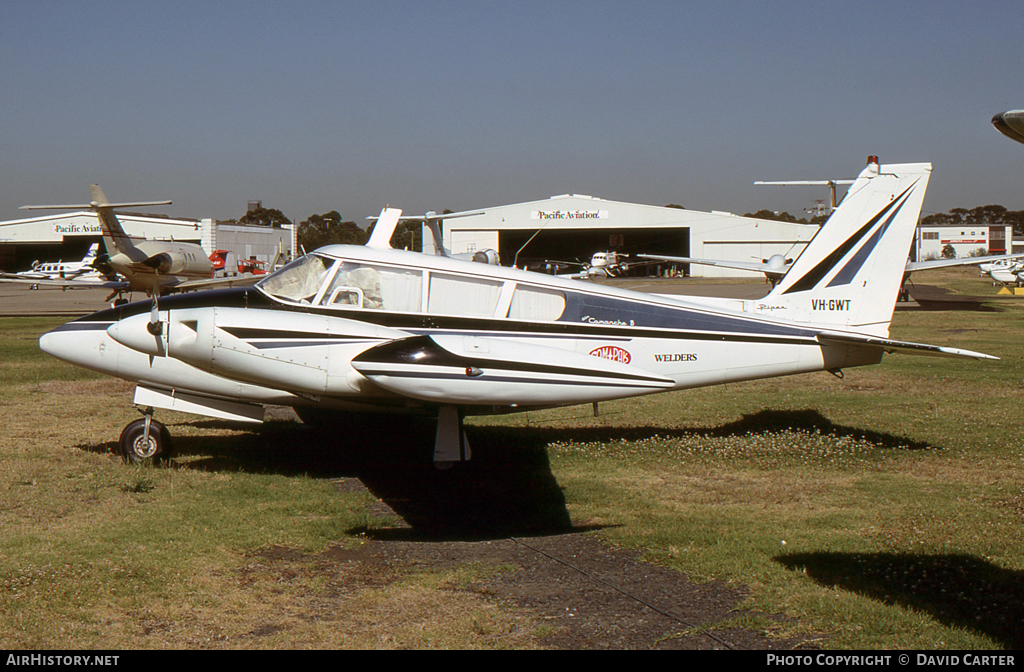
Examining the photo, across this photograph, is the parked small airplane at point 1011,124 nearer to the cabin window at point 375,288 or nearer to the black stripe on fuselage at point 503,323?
the black stripe on fuselage at point 503,323

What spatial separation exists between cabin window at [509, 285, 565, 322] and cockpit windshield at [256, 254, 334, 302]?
2117mm

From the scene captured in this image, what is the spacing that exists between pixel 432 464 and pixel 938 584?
18.8 feet

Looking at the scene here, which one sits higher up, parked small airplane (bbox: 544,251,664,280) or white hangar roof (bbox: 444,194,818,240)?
white hangar roof (bbox: 444,194,818,240)

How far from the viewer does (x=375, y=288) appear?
29.5ft

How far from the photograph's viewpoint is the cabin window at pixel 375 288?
8.94 m

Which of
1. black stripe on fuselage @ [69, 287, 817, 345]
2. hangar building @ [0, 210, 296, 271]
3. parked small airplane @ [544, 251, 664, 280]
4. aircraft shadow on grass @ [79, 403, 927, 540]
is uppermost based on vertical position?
hangar building @ [0, 210, 296, 271]

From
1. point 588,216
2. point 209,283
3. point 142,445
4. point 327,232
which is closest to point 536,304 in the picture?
point 142,445

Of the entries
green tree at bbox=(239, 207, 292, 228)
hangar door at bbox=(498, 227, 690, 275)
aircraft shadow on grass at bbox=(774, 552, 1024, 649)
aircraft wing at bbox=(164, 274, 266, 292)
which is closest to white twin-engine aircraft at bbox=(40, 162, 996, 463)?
aircraft shadow on grass at bbox=(774, 552, 1024, 649)

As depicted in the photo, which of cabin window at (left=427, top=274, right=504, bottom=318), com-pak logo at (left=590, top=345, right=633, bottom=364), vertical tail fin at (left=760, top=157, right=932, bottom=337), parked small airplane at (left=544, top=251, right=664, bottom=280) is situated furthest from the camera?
parked small airplane at (left=544, top=251, right=664, bottom=280)

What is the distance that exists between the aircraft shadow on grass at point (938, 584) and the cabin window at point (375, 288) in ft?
15.3

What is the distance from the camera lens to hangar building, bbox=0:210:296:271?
69.1 meters

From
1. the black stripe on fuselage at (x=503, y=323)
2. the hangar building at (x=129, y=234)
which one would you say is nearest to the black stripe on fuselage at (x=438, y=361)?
the black stripe on fuselage at (x=503, y=323)

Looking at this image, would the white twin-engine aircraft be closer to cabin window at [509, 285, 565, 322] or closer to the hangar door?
cabin window at [509, 285, 565, 322]

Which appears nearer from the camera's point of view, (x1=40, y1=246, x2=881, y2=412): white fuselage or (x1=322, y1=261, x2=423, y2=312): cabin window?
(x1=40, y1=246, x2=881, y2=412): white fuselage
